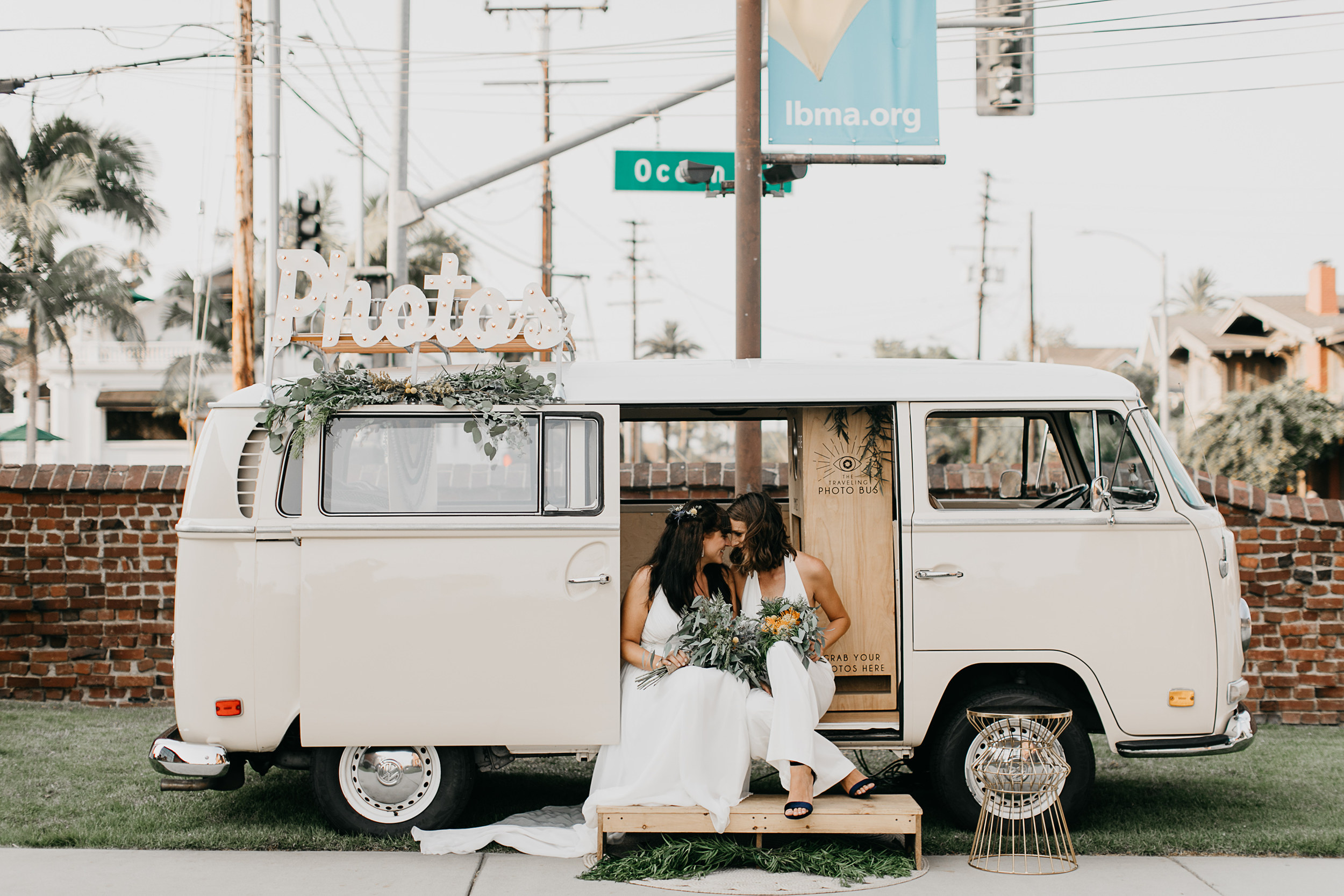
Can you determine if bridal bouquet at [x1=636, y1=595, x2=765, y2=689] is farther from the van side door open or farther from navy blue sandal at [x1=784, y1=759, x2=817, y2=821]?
navy blue sandal at [x1=784, y1=759, x2=817, y2=821]

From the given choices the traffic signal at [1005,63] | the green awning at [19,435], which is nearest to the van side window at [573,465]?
the traffic signal at [1005,63]

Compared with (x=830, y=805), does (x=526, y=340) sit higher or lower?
higher

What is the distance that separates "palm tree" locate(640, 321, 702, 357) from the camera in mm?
65812

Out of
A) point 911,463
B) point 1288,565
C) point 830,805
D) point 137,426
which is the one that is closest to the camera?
point 830,805

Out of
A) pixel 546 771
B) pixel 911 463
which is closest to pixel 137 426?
pixel 546 771

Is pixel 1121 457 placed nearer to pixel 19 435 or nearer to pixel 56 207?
pixel 56 207

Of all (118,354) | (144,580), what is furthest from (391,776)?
(118,354)

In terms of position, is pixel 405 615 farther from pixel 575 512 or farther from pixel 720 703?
pixel 720 703

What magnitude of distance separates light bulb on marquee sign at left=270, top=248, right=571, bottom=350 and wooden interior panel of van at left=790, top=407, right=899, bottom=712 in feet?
5.27

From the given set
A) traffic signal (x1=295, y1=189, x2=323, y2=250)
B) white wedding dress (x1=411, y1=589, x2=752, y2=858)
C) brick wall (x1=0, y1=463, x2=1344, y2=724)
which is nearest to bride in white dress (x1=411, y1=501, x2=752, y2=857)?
white wedding dress (x1=411, y1=589, x2=752, y2=858)

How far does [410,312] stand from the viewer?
17.2 ft

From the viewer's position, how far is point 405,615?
525 centimetres

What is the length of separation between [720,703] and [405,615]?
5.22 feet

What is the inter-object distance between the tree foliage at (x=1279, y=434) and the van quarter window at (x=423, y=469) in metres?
22.9
